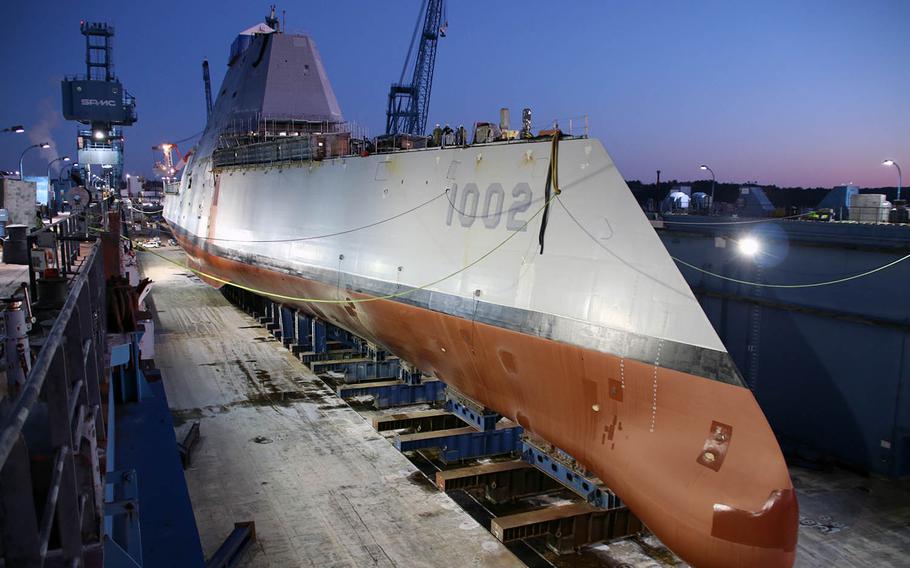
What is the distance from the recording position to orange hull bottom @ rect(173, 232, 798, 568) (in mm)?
6038

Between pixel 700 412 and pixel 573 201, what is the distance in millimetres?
2736

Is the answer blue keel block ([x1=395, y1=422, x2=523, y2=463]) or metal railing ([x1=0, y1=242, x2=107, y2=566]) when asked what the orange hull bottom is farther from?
metal railing ([x1=0, y1=242, x2=107, y2=566])

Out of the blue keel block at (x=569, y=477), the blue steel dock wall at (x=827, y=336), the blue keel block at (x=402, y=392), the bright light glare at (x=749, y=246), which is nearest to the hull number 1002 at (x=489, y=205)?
the blue keel block at (x=569, y=477)

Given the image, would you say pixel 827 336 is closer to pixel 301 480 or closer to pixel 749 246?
pixel 749 246

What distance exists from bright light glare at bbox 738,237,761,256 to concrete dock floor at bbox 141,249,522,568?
7625 mm

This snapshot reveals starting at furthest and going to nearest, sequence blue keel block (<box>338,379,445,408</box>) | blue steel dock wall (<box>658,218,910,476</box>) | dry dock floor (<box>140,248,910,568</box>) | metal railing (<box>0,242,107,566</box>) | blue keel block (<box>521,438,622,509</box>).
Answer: blue keel block (<box>338,379,445,408</box>) < blue steel dock wall (<box>658,218,910,476</box>) < blue keel block (<box>521,438,622,509</box>) < dry dock floor (<box>140,248,910,568</box>) < metal railing (<box>0,242,107,566</box>)

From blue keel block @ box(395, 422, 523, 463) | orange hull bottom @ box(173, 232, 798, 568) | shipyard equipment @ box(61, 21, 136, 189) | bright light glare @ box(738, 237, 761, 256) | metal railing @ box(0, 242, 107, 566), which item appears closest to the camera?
metal railing @ box(0, 242, 107, 566)

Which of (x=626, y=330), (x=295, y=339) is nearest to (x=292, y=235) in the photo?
(x=295, y=339)

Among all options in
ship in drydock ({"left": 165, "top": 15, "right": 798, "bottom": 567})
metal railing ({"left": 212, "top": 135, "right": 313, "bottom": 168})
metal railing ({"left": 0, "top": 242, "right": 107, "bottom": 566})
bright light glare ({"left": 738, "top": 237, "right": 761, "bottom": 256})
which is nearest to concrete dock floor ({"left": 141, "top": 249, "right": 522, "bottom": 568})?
ship in drydock ({"left": 165, "top": 15, "right": 798, "bottom": 567})

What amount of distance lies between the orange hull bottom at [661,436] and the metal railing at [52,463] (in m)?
5.00

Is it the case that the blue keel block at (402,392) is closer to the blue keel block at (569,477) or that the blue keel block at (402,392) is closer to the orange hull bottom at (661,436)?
the orange hull bottom at (661,436)

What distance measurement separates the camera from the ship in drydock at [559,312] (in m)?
6.23

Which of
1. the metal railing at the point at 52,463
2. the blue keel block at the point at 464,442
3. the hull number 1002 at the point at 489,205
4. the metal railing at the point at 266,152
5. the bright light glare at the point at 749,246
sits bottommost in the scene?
the blue keel block at the point at 464,442

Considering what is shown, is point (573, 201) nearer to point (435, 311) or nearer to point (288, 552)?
point (435, 311)
